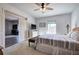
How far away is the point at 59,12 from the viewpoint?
2203 mm

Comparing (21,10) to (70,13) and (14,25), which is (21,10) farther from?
(70,13)

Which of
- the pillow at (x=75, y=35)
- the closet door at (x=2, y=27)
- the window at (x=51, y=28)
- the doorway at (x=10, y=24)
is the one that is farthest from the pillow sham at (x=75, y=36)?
the closet door at (x=2, y=27)

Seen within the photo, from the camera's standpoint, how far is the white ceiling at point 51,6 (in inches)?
78.6

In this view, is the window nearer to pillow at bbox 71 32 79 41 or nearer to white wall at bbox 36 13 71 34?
white wall at bbox 36 13 71 34

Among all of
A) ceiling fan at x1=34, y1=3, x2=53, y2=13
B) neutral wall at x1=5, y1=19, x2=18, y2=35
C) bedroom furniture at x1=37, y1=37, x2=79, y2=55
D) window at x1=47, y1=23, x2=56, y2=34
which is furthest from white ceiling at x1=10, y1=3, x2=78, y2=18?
bedroom furniture at x1=37, y1=37, x2=79, y2=55

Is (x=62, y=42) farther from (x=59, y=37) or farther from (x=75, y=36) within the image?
(x=75, y=36)

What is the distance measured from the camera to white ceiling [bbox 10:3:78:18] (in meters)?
2.00

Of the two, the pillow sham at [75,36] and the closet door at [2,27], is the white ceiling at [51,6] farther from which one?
the pillow sham at [75,36]

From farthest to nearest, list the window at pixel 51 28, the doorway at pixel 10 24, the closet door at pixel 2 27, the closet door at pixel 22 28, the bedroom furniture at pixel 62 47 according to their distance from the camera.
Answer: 1. the closet door at pixel 22 28
2. the window at pixel 51 28
3. the doorway at pixel 10 24
4. the closet door at pixel 2 27
5. the bedroom furniture at pixel 62 47

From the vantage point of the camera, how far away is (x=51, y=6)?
2.04 metres

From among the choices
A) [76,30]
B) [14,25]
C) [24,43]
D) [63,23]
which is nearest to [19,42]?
[24,43]

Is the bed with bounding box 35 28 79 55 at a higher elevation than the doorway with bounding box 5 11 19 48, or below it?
below

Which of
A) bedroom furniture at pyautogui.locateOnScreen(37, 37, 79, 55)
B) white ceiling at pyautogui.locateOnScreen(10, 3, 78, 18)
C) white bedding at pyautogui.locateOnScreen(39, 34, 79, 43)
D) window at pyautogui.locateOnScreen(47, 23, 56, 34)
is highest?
white ceiling at pyautogui.locateOnScreen(10, 3, 78, 18)
